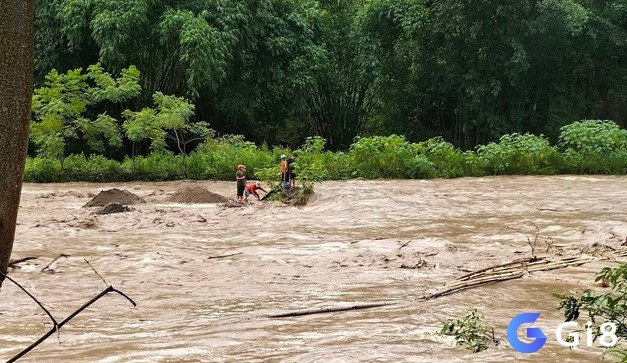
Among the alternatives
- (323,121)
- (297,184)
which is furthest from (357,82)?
(297,184)

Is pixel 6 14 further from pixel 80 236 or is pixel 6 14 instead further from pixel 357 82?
pixel 357 82

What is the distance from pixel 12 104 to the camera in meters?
2.36

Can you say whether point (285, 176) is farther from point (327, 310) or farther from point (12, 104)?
point (12, 104)

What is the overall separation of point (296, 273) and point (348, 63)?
69.2 feet

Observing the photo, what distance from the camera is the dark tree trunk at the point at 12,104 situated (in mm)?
2352

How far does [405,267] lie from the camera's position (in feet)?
23.8

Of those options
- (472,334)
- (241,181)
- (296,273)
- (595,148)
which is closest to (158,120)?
(241,181)

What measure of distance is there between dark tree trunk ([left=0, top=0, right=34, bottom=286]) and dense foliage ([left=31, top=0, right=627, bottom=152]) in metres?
16.9

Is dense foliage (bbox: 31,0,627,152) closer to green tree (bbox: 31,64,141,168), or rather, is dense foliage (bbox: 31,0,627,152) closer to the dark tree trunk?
green tree (bbox: 31,64,141,168)

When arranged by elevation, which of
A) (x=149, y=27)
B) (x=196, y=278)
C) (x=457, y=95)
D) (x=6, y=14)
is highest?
(x=149, y=27)

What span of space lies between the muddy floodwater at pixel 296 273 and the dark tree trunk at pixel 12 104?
1.63m

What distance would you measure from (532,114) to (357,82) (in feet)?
23.1

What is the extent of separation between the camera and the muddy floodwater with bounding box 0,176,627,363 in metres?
4.50

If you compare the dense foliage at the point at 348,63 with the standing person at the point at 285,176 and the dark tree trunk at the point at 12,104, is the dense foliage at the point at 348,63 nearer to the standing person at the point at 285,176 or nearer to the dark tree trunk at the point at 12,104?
the standing person at the point at 285,176
